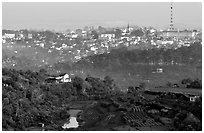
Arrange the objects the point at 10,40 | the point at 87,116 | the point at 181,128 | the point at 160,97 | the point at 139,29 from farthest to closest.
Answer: the point at 139,29 < the point at 10,40 < the point at 87,116 < the point at 160,97 < the point at 181,128

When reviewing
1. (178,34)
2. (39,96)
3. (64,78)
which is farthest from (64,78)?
(178,34)

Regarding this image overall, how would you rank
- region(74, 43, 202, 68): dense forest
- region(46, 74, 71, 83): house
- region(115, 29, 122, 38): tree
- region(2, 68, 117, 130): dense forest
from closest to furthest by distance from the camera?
region(2, 68, 117, 130): dense forest < region(46, 74, 71, 83): house < region(74, 43, 202, 68): dense forest < region(115, 29, 122, 38): tree

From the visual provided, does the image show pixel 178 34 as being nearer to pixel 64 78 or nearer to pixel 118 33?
pixel 118 33

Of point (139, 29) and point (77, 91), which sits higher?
point (139, 29)

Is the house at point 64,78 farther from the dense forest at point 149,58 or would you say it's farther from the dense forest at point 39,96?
the dense forest at point 149,58

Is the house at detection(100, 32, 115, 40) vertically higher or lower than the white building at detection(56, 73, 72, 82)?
higher

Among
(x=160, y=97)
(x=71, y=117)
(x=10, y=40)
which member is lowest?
(x=71, y=117)

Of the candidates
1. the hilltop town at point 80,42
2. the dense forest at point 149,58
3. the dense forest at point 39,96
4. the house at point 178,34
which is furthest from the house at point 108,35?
the dense forest at point 39,96

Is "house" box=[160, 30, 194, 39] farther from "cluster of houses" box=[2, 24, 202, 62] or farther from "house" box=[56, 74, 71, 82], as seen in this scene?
"house" box=[56, 74, 71, 82]

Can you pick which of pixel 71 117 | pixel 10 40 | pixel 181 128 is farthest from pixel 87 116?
pixel 10 40

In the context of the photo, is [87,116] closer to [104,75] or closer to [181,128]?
[181,128]

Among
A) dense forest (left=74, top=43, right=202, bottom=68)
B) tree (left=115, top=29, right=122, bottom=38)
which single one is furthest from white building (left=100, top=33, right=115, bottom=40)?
dense forest (left=74, top=43, right=202, bottom=68)
